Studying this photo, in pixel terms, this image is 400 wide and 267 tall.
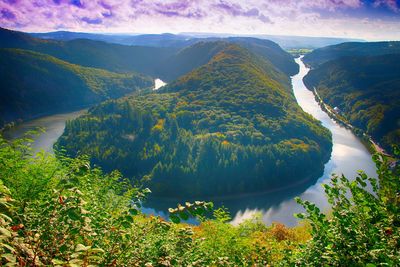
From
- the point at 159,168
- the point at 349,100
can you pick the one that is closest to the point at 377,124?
the point at 349,100

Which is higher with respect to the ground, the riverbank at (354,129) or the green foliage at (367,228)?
the green foliage at (367,228)

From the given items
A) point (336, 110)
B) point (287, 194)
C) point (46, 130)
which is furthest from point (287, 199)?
point (336, 110)

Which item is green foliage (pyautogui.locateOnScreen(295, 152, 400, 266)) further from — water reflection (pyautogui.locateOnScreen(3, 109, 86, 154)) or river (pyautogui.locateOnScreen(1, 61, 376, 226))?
water reflection (pyautogui.locateOnScreen(3, 109, 86, 154))

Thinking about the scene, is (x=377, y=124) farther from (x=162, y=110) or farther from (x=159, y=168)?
(x=159, y=168)

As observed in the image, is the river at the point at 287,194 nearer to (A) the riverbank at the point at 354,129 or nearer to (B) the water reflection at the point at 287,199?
(B) the water reflection at the point at 287,199

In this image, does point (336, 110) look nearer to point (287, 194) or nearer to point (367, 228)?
point (287, 194)

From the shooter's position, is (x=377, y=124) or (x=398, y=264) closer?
(x=398, y=264)

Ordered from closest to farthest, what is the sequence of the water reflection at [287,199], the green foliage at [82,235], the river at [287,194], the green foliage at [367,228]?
the green foliage at [82,235] < the green foliage at [367,228] < the water reflection at [287,199] < the river at [287,194]

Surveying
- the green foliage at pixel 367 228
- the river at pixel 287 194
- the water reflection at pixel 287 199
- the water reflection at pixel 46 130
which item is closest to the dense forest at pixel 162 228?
the green foliage at pixel 367 228
